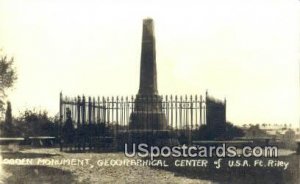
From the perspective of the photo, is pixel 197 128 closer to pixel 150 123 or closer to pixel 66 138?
pixel 150 123

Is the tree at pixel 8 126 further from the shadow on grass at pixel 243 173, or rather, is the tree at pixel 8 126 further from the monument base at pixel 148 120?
the shadow on grass at pixel 243 173

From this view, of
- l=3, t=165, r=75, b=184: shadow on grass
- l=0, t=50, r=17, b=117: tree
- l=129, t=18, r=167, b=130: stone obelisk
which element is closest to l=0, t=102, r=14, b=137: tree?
l=0, t=50, r=17, b=117: tree

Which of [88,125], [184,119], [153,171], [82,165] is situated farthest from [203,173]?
[88,125]

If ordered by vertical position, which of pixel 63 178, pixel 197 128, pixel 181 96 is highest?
pixel 181 96

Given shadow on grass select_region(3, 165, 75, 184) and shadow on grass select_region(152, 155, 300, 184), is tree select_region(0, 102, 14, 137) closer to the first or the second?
shadow on grass select_region(3, 165, 75, 184)

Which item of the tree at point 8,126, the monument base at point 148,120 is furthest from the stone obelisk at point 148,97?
the tree at point 8,126
